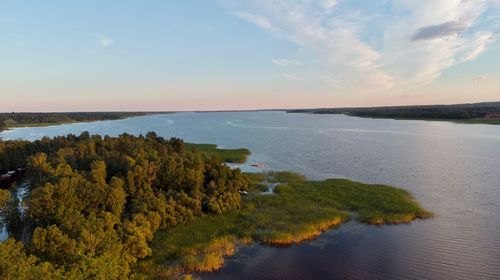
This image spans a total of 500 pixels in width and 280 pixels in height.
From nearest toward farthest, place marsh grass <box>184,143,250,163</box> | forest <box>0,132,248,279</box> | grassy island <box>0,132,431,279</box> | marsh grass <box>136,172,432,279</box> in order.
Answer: forest <box>0,132,248,279</box> < grassy island <box>0,132,431,279</box> < marsh grass <box>136,172,432,279</box> < marsh grass <box>184,143,250,163</box>

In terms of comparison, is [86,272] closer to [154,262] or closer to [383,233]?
[154,262]

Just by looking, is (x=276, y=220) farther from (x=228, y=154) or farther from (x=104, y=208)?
(x=228, y=154)

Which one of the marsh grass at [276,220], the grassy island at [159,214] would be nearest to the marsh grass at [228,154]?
the grassy island at [159,214]

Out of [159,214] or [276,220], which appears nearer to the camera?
[159,214]

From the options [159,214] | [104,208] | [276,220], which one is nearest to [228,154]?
[276,220]

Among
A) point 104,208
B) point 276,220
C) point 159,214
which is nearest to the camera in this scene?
point 104,208

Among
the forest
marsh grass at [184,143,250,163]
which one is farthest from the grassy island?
A: marsh grass at [184,143,250,163]

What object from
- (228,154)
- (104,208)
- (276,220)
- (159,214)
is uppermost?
(104,208)

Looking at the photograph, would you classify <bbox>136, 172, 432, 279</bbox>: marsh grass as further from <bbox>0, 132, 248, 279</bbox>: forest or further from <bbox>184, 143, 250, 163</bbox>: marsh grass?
<bbox>184, 143, 250, 163</bbox>: marsh grass
